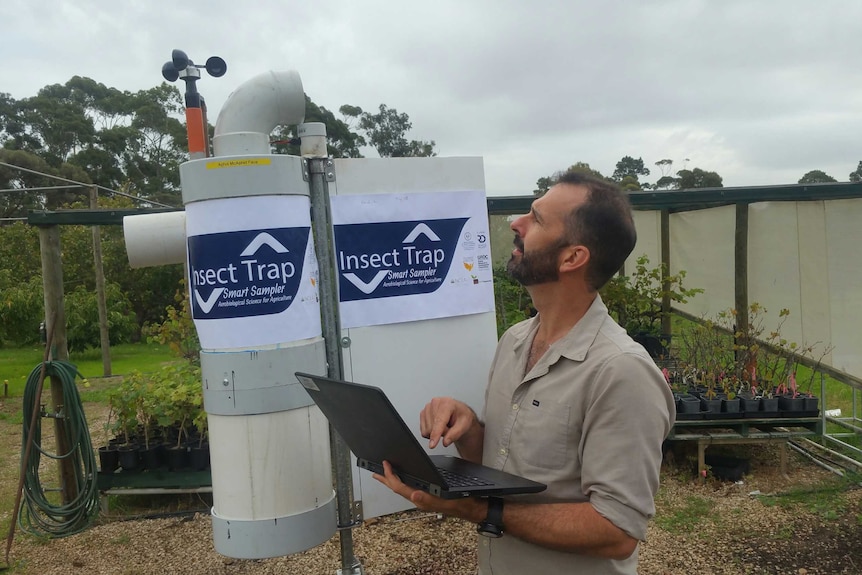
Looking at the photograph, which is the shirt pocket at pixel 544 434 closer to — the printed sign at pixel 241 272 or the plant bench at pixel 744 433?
the printed sign at pixel 241 272

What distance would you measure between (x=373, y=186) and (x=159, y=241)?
0.82m

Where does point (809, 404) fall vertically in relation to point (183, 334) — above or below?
below

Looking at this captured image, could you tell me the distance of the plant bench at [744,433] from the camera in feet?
17.1

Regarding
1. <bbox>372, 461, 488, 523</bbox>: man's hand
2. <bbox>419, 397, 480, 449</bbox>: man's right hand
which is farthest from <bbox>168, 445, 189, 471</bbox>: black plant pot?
<bbox>372, 461, 488, 523</bbox>: man's hand

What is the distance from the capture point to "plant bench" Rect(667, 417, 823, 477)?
206 inches

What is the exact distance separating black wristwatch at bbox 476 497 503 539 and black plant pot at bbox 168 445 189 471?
386 cm

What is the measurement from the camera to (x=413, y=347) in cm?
270

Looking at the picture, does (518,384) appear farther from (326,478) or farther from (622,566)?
(326,478)

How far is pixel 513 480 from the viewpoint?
1631 mm

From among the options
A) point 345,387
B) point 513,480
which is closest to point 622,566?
point 513,480

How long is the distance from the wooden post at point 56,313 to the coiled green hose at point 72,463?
0.19 feet

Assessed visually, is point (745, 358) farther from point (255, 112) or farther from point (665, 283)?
point (255, 112)

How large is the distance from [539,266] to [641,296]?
517 centimetres

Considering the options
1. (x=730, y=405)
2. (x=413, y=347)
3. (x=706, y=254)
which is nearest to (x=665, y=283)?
(x=706, y=254)
